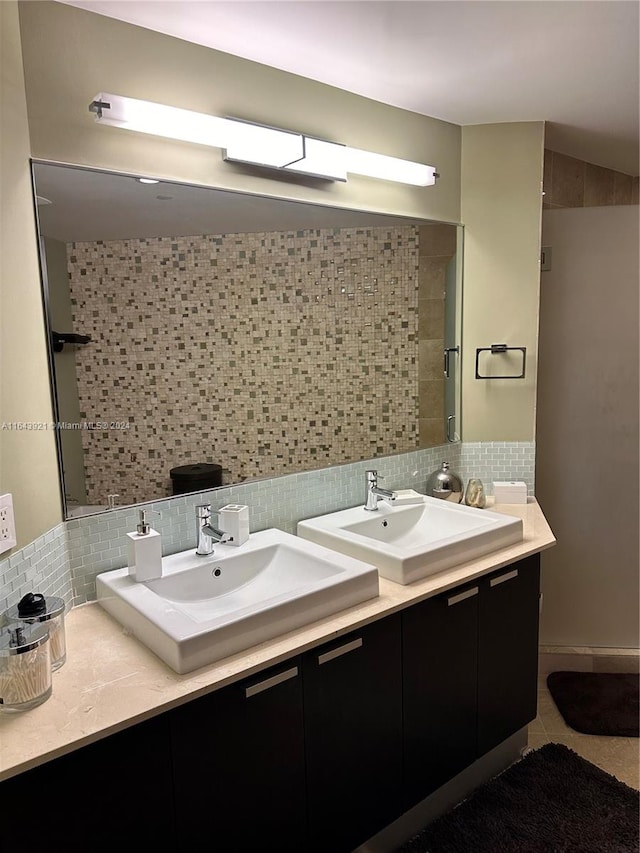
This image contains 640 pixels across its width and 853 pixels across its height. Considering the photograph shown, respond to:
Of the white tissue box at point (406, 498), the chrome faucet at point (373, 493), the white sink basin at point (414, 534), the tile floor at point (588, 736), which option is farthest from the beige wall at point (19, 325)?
the tile floor at point (588, 736)

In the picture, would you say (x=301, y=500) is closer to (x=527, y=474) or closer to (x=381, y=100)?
(x=527, y=474)

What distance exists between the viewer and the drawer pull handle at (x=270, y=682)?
1.39 meters

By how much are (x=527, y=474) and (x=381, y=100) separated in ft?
5.52

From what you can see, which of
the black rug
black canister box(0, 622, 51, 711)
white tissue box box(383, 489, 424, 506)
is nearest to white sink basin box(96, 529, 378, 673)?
black canister box(0, 622, 51, 711)

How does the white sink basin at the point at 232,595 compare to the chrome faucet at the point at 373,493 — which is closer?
the white sink basin at the point at 232,595

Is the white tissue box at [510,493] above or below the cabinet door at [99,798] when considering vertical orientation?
above

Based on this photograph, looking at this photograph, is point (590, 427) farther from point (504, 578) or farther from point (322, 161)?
point (322, 161)

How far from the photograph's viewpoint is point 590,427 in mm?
2955

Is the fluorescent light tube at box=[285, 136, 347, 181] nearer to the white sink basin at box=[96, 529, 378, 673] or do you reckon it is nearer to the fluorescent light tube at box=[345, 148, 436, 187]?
the fluorescent light tube at box=[345, 148, 436, 187]

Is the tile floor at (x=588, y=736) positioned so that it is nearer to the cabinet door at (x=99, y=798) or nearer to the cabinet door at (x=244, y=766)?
the cabinet door at (x=244, y=766)

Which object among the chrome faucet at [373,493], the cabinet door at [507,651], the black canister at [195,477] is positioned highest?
the black canister at [195,477]

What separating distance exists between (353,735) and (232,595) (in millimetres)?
526

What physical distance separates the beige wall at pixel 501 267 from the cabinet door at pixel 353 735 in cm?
130

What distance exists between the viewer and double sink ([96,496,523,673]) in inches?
55.4
